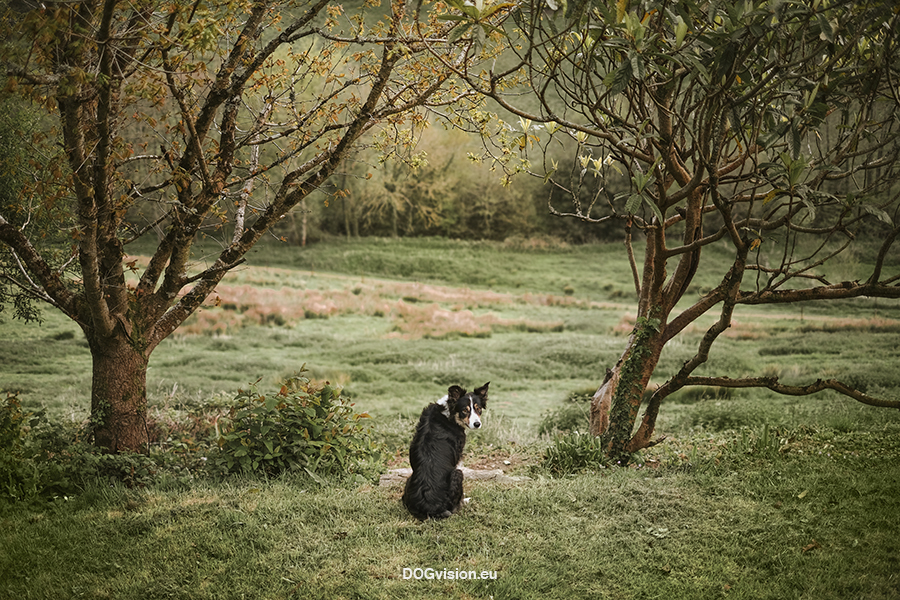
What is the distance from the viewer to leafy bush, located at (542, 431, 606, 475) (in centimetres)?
592

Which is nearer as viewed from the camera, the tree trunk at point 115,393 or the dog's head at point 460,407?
the dog's head at point 460,407

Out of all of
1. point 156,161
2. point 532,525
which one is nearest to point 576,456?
point 532,525

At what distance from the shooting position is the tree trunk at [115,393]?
564 centimetres

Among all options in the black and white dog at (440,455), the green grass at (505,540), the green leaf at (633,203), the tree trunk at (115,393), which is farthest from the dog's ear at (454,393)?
the tree trunk at (115,393)

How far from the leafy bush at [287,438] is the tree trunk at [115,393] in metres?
0.91

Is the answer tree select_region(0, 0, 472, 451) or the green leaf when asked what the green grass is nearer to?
tree select_region(0, 0, 472, 451)

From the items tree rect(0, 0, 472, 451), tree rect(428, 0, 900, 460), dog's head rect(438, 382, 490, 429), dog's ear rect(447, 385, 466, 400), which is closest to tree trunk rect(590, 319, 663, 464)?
tree rect(428, 0, 900, 460)

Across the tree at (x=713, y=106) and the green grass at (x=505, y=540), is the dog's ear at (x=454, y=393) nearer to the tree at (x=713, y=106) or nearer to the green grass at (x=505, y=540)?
the green grass at (x=505, y=540)

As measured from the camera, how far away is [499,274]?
81.1 ft

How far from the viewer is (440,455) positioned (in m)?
4.81

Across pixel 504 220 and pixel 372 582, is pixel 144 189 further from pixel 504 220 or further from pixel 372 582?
pixel 504 220

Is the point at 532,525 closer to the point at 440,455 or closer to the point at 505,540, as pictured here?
the point at 505,540

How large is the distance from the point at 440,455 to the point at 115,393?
10.7ft

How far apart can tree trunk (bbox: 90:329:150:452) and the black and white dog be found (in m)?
A: 2.88
